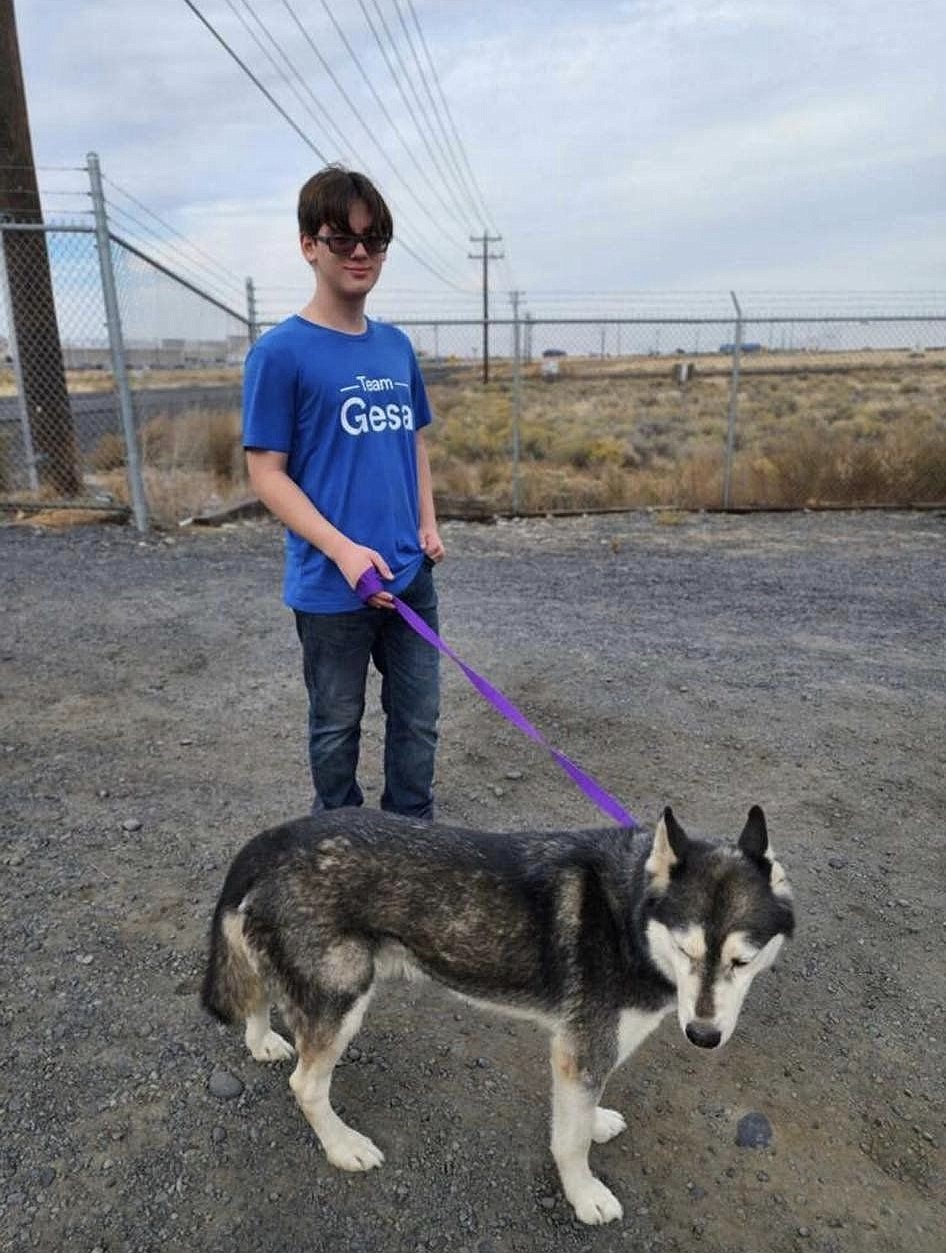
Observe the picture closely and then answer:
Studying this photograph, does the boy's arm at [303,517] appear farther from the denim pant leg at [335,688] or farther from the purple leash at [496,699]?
the denim pant leg at [335,688]

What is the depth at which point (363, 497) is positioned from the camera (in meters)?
2.87

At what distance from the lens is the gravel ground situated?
2.29m

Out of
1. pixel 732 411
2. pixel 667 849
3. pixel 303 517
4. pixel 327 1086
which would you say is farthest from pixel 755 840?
pixel 732 411

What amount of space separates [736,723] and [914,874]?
60.3 inches

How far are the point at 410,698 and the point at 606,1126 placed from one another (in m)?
1.53

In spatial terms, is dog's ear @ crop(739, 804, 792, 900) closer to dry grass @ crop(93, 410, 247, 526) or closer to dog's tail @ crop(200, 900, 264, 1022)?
dog's tail @ crop(200, 900, 264, 1022)

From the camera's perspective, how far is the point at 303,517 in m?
Result: 2.71

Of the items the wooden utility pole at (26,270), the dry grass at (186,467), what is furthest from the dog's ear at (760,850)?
the wooden utility pole at (26,270)

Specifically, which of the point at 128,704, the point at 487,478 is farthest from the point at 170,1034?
the point at 487,478

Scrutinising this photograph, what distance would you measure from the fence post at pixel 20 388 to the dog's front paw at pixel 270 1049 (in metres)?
9.74

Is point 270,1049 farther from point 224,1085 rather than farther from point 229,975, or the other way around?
point 229,975

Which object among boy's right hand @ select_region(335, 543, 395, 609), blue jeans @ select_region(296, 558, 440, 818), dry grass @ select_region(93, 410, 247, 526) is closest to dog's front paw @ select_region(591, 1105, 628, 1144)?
blue jeans @ select_region(296, 558, 440, 818)

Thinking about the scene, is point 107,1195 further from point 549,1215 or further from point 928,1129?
point 928,1129

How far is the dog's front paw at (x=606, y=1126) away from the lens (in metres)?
2.50
